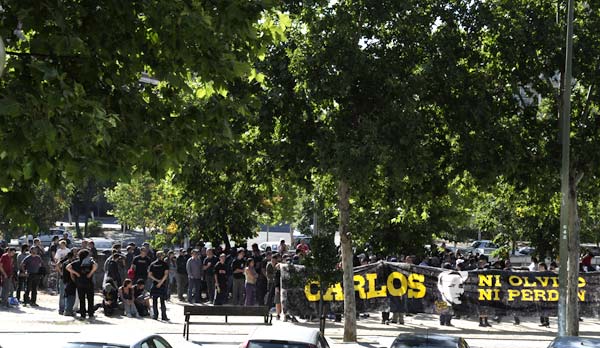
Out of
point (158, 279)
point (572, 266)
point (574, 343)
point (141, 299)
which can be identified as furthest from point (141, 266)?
point (574, 343)

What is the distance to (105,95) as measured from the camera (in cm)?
973

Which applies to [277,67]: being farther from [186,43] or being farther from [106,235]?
[106,235]

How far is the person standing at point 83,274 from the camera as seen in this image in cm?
2286

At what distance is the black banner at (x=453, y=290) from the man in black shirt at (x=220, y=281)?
3258 millimetres

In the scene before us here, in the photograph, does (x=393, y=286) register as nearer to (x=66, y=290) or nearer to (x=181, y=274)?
(x=181, y=274)

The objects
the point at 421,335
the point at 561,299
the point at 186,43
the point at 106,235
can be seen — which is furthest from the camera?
the point at 106,235

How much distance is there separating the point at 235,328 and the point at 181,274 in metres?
6.73

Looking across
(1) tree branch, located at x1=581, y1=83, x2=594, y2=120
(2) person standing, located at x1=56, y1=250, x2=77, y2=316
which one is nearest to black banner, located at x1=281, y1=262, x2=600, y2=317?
(1) tree branch, located at x1=581, y1=83, x2=594, y2=120

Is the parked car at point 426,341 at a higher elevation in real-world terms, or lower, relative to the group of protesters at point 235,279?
lower

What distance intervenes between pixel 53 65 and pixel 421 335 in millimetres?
7401

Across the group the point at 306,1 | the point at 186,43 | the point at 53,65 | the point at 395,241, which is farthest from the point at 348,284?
the point at 395,241

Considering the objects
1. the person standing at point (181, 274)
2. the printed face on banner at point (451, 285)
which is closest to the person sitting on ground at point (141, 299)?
the person standing at point (181, 274)

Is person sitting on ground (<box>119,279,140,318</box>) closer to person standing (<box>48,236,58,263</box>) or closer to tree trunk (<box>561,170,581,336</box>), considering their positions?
person standing (<box>48,236,58,263</box>)

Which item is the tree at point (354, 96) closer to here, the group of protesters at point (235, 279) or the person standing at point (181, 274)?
the group of protesters at point (235, 279)
